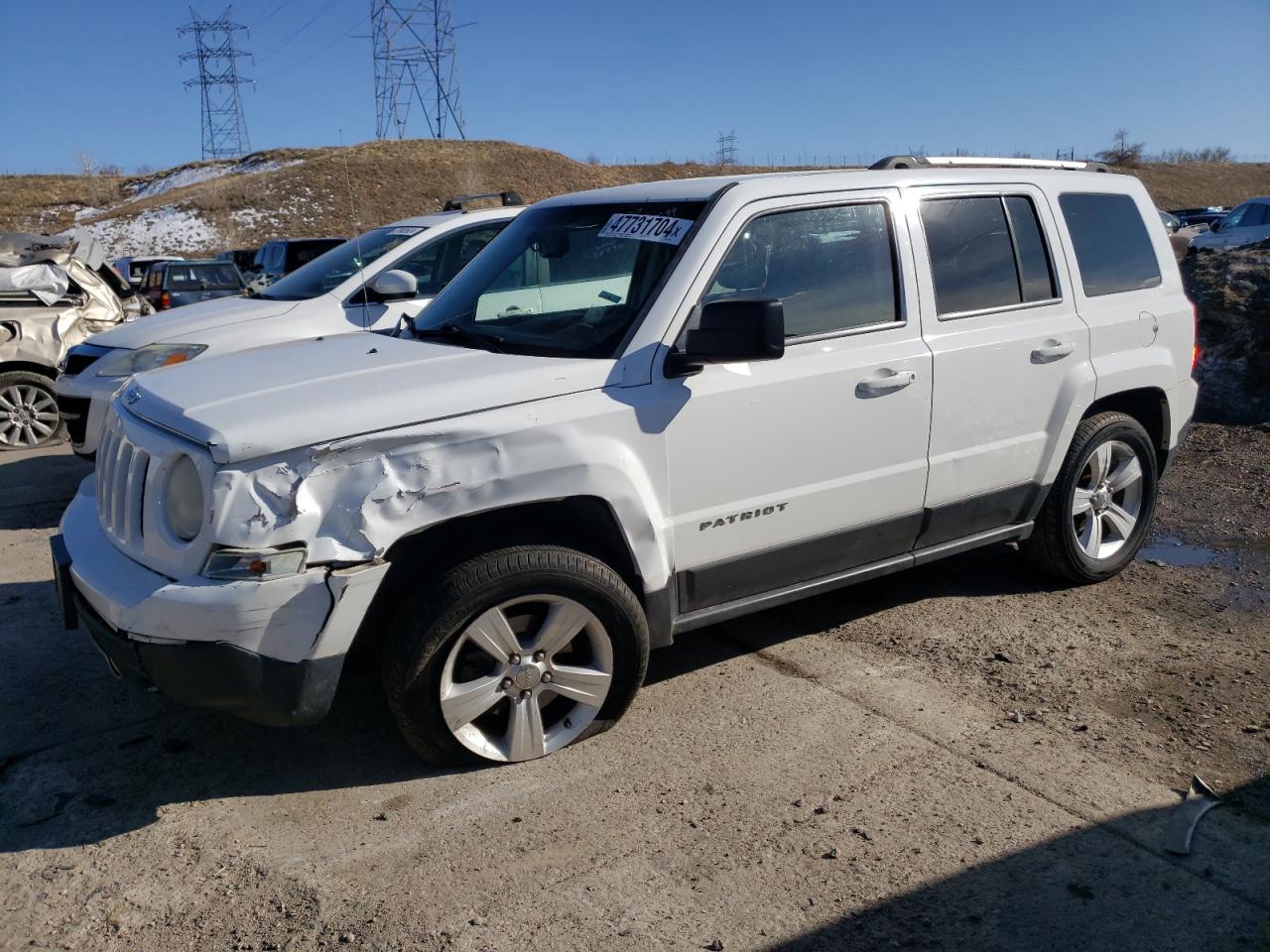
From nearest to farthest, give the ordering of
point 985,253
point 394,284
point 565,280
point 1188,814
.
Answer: point 1188,814 → point 565,280 → point 985,253 → point 394,284

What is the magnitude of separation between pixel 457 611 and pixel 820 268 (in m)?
1.95

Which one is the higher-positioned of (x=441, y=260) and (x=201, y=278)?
(x=441, y=260)

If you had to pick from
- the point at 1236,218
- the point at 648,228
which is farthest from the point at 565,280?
the point at 1236,218

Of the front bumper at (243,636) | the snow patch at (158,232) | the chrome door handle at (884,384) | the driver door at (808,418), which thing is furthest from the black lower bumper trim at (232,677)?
the snow patch at (158,232)

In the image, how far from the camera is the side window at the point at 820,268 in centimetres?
405

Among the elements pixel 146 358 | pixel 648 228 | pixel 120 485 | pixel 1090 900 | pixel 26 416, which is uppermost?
pixel 648 228

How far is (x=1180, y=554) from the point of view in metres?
5.89

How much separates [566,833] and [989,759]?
1.49 metres

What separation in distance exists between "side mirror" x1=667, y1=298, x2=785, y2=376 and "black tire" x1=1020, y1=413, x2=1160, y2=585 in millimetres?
2116

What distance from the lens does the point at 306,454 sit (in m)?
3.19

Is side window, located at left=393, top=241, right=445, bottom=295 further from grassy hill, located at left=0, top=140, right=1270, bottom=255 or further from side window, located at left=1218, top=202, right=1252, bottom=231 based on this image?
grassy hill, located at left=0, top=140, right=1270, bottom=255

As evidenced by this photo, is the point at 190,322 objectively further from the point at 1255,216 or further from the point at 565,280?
the point at 1255,216

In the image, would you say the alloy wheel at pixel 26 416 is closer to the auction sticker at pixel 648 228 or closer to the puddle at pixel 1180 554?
the auction sticker at pixel 648 228

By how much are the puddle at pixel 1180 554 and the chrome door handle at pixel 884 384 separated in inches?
95.6
